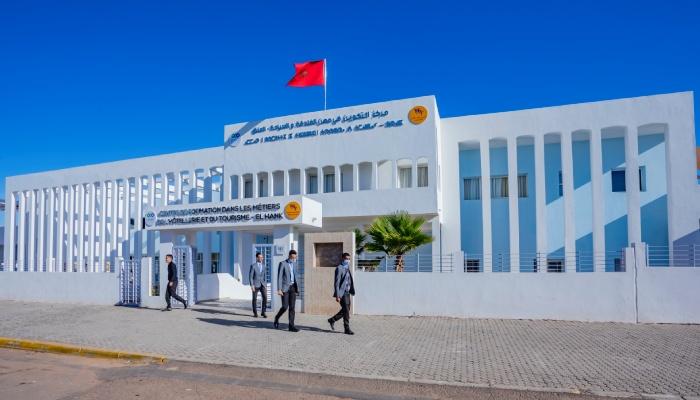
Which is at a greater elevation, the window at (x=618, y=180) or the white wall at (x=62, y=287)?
the window at (x=618, y=180)

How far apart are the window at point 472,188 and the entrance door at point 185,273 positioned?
10.8 m

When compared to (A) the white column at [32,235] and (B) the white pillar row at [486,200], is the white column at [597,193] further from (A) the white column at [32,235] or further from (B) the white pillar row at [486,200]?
(A) the white column at [32,235]

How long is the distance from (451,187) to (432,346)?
35.7 ft

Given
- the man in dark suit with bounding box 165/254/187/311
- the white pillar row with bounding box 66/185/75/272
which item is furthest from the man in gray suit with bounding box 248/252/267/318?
the white pillar row with bounding box 66/185/75/272

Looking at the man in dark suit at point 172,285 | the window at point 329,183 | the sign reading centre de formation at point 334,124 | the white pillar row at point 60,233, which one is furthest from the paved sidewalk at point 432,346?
the white pillar row at point 60,233

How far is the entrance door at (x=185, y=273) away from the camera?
1634cm

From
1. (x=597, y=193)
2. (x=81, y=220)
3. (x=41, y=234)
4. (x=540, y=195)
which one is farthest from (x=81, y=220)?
(x=597, y=193)

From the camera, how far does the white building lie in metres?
17.1

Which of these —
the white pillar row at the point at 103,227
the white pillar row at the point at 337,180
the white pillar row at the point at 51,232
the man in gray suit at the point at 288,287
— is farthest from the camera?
the white pillar row at the point at 51,232

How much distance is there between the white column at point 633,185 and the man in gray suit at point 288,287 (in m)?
12.1

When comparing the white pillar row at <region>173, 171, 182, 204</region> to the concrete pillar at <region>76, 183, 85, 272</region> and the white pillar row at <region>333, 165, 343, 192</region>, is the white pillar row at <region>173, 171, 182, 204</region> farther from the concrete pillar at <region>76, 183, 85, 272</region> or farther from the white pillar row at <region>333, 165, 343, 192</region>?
the white pillar row at <region>333, 165, 343, 192</region>

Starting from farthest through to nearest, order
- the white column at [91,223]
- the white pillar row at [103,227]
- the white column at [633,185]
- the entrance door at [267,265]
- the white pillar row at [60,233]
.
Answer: the white pillar row at [60,233] < the white column at [91,223] < the white pillar row at [103,227] < the white column at [633,185] < the entrance door at [267,265]

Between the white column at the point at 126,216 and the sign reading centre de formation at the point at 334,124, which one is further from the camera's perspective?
the white column at the point at 126,216

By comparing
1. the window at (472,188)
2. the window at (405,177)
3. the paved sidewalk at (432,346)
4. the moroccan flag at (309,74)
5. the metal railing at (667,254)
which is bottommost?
the paved sidewalk at (432,346)
